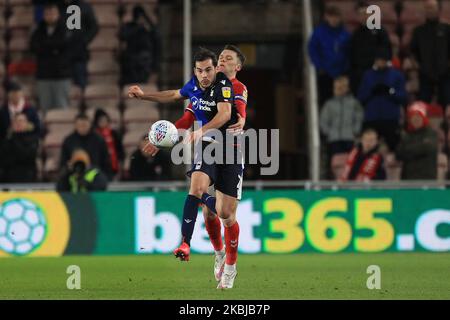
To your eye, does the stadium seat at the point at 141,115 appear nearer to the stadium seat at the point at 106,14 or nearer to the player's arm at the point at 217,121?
the stadium seat at the point at 106,14

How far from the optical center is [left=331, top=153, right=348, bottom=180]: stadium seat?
18.4 meters

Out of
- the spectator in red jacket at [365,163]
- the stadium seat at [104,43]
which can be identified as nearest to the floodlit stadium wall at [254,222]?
the spectator in red jacket at [365,163]

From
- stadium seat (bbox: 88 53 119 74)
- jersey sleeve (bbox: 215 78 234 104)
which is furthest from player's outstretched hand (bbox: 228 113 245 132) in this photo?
stadium seat (bbox: 88 53 119 74)

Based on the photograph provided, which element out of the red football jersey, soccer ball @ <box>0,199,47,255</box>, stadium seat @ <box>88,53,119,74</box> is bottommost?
soccer ball @ <box>0,199,47,255</box>

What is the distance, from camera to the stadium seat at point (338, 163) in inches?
723

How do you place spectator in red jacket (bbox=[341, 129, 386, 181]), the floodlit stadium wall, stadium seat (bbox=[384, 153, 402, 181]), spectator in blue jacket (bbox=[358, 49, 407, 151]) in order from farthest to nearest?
1. stadium seat (bbox=[384, 153, 402, 181])
2. spectator in blue jacket (bbox=[358, 49, 407, 151])
3. spectator in red jacket (bbox=[341, 129, 386, 181])
4. the floodlit stadium wall

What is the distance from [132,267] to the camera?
47.3 feet

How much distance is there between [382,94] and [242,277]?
6.02 m

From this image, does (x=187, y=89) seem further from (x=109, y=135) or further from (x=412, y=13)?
(x=412, y=13)

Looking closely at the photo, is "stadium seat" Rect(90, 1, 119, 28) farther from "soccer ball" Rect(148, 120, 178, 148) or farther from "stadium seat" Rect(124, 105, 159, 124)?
"soccer ball" Rect(148, 120, 178, 148)

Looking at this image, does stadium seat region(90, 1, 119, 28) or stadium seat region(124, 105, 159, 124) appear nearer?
stadium seat region(124, 105, 159, 124)

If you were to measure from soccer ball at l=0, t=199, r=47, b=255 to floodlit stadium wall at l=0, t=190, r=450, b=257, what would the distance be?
0.01 meters

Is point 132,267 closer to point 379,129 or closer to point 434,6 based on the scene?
point 379,129

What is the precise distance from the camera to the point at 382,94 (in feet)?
58.6
